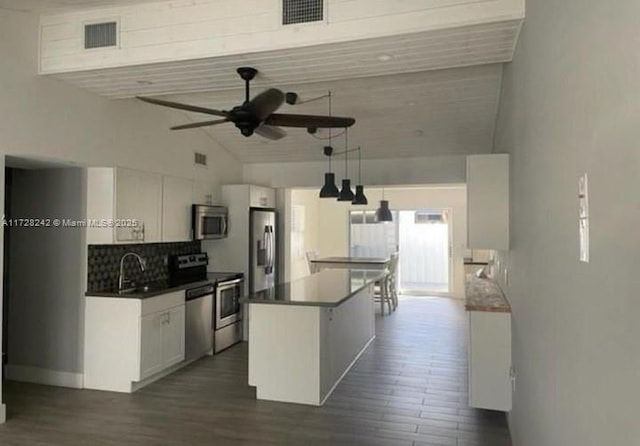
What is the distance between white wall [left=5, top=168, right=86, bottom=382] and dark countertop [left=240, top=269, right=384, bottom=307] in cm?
178

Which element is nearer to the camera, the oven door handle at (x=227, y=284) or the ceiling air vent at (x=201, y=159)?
the oven door handle at (x=227, y=284)

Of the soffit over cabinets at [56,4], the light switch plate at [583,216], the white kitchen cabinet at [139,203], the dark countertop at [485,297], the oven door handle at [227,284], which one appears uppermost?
the soffit over cabinets at [56,4]

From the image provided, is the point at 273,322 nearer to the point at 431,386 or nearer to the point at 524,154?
the point at 431,386

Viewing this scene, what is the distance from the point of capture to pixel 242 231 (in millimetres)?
6578

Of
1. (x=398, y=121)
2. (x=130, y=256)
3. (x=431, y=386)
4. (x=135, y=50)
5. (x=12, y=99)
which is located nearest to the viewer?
(x=135, y=50)

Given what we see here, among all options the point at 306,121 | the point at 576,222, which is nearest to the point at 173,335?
the point at 306,121

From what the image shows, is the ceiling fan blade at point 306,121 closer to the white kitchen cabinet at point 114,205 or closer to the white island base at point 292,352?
the white island base at point 292,352

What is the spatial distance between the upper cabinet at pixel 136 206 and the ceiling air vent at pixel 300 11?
2479 millimetres

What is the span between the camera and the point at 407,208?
35.3ft

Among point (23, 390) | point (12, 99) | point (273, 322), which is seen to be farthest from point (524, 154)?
point (23, 390)

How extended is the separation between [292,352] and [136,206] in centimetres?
225

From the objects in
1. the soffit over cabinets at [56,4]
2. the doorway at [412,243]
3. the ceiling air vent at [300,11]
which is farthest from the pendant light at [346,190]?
the doorway at [412,243]

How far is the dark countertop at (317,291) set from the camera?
4.10 meters

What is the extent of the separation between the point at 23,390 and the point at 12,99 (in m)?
2.71
